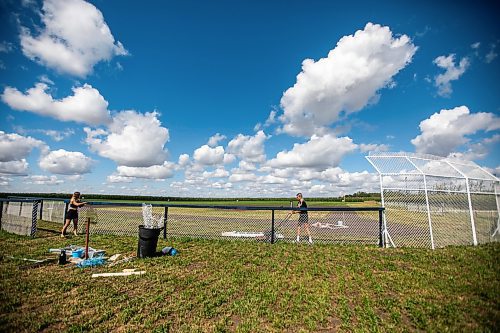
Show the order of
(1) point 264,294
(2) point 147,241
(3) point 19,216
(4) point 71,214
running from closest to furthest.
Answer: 1. (1) point 264,294
2. (2) point 147,241
3. (4) point 71,214
4. (3) point 19,216

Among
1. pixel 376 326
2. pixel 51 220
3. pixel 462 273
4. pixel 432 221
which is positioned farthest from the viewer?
pixel 51 220

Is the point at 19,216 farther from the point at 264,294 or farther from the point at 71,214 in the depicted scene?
the point at 264,294

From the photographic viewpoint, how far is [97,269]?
6617mm

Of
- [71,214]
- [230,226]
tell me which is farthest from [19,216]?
[230,226]

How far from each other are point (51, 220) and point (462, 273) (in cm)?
2148

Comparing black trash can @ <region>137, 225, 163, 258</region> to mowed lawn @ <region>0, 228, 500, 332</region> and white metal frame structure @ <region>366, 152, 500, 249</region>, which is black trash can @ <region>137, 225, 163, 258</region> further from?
white metal frame structure @ <region>366, 152, 500, 249</region>

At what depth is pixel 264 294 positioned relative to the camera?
5.07 m

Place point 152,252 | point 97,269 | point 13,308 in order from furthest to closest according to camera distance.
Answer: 1. point 152,252
2. point 97,269
3. point 13,308

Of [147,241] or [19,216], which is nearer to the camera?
[147,241]

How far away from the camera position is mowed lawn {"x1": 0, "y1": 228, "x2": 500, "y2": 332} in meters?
3.99

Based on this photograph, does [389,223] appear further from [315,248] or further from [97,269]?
[97,269]

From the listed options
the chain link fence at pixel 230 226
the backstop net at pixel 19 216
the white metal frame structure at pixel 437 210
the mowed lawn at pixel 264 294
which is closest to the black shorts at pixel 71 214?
the chain link fence at pixel 230 226

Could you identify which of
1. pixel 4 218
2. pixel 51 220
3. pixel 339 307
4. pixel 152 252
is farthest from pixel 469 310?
pixel 51 220

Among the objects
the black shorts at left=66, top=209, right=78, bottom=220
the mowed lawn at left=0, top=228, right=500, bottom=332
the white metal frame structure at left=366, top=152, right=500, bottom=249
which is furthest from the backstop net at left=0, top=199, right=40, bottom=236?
the white metal frame structure at left=366, top=152, right=500, bottom=249
